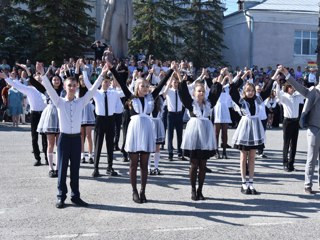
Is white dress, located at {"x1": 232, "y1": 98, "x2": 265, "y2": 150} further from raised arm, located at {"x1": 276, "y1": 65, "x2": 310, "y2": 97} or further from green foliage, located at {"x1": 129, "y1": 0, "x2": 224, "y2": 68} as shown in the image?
green foliage, located at {"x1": 129, "y1": 0, "x2": 224, "y2": 68}

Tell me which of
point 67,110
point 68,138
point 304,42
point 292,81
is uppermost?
point 304,42

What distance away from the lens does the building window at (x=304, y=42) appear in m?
40.6

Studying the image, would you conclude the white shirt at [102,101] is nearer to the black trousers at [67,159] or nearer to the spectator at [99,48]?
the black trousers at [67,159]

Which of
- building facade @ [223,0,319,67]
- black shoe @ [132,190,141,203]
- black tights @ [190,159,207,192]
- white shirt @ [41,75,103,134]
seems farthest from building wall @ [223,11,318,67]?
white shirt @ [41,75,103,134]

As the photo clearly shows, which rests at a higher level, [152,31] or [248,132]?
[152,31]

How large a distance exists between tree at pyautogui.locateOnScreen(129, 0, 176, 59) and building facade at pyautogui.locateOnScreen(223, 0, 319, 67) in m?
7.41

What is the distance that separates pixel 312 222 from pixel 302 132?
555 inches

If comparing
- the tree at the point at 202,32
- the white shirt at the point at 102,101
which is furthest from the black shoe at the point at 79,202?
the tree at the point at 202,32

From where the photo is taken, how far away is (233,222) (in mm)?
6953

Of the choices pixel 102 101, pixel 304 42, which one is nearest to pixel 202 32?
pixel 304 42

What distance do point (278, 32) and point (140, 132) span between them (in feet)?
114

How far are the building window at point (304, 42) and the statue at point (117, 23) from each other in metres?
23.9

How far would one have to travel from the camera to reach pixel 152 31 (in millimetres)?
37438

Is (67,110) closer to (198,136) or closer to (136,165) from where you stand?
(136,165)
